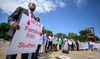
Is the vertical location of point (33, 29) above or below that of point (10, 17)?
below

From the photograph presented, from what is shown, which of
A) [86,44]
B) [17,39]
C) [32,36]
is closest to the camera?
[17,39]

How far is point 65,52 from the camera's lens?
1358 centimetres

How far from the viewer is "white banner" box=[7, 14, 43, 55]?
3.14m

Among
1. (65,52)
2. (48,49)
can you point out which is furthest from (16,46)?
(48,49)

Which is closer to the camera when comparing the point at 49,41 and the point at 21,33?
the point at 21,33

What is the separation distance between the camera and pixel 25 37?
3.42m

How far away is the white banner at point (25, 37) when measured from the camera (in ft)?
10.3

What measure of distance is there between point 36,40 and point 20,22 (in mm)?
830

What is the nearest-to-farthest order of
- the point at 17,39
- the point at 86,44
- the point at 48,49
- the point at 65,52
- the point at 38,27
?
1. the point at 17,39
2. the point at 38,27
3. the point at 65,52
4. the point at 48,49
5. the point at 86,44

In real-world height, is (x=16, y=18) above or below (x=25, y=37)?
above

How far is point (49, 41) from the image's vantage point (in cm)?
1513

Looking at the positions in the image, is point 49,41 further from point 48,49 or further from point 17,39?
point 17,39

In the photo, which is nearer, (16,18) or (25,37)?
(25,37)

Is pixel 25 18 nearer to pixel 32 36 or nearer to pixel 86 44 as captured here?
pixel 32 36
